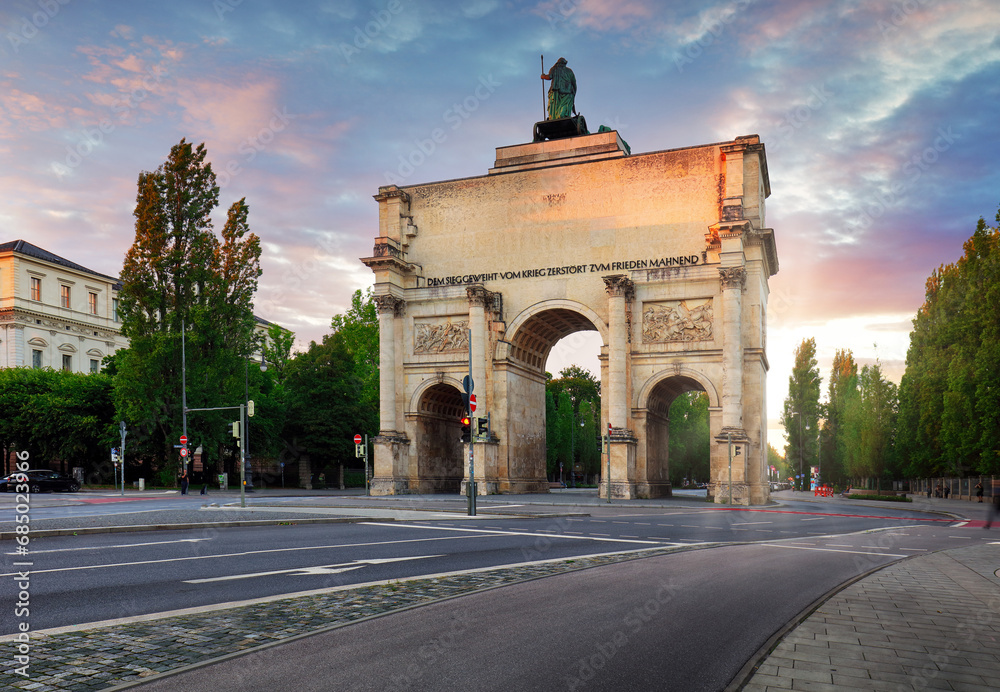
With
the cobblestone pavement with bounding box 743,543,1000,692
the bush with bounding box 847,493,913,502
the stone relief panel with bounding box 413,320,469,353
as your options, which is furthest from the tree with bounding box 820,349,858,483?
the cobblestone pavement with bounding box 743,543,1000,692

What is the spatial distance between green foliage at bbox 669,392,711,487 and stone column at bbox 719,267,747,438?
52.9 meters

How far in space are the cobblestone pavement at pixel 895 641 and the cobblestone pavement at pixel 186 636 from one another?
4052mm

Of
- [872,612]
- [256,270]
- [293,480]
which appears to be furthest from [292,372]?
[872,612]

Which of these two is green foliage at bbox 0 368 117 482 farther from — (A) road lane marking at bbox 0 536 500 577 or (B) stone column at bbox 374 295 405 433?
(A) road lane marking at bbox 0 536 500 577

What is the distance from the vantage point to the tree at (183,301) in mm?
50375

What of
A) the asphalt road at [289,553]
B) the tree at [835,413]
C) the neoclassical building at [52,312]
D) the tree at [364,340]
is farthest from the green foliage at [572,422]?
the asphalt road at [289,553]

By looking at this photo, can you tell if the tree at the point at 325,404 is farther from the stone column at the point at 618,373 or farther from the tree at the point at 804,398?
the tree at the point at 804,398

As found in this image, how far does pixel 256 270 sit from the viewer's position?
53.6 m

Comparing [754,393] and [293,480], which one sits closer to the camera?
[754,393]

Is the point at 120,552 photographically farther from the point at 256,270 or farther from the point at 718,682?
the point at 256,270

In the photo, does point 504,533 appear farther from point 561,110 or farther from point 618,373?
point 561,110

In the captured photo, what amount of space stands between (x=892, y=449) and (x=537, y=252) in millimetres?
39442

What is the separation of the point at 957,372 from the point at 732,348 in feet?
65.1

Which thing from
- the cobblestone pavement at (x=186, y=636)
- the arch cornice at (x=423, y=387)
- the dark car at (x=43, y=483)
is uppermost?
the arch cornice at (x=423, y=387)
